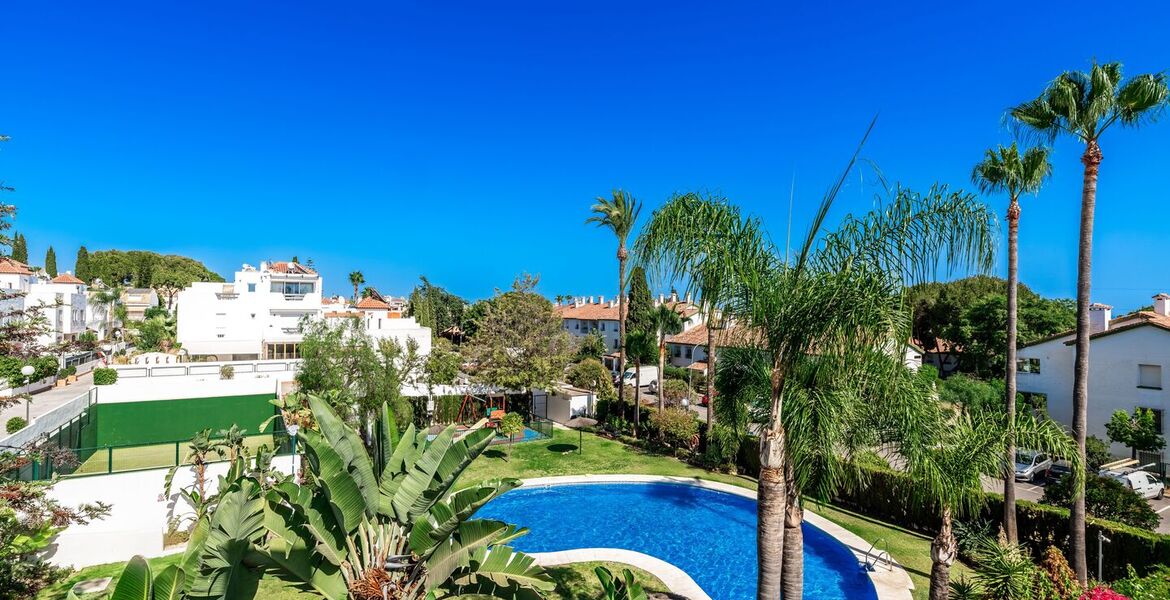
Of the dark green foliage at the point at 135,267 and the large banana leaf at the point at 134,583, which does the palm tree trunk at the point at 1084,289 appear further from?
the dark green foliage at the point at 135,267

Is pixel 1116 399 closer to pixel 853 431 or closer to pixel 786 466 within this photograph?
pixel 853 431

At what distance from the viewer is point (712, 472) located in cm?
2236

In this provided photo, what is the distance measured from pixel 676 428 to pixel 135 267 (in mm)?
137045

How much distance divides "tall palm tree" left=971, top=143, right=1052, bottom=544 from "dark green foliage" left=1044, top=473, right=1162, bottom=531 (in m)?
3.11

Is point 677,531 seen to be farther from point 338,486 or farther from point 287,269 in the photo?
point 287,269

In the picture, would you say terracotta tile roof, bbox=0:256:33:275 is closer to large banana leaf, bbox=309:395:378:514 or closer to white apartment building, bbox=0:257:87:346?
white apartment building, bbox=0:257:87:346

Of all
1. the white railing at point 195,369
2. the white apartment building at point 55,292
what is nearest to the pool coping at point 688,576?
the white railing at point 195,369

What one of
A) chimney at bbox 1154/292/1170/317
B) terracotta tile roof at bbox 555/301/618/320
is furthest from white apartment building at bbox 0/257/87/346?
chimney at bbox 1154/292/1170/317

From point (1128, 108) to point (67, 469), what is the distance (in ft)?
90.6

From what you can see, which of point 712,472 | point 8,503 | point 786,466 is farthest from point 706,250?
point 712,472

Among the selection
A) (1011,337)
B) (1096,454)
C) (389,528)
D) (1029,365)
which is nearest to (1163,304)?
(1029,365)

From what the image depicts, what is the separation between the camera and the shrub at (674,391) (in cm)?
3498

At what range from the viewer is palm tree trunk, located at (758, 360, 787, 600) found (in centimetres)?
750

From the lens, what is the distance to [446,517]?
7.66 meters
